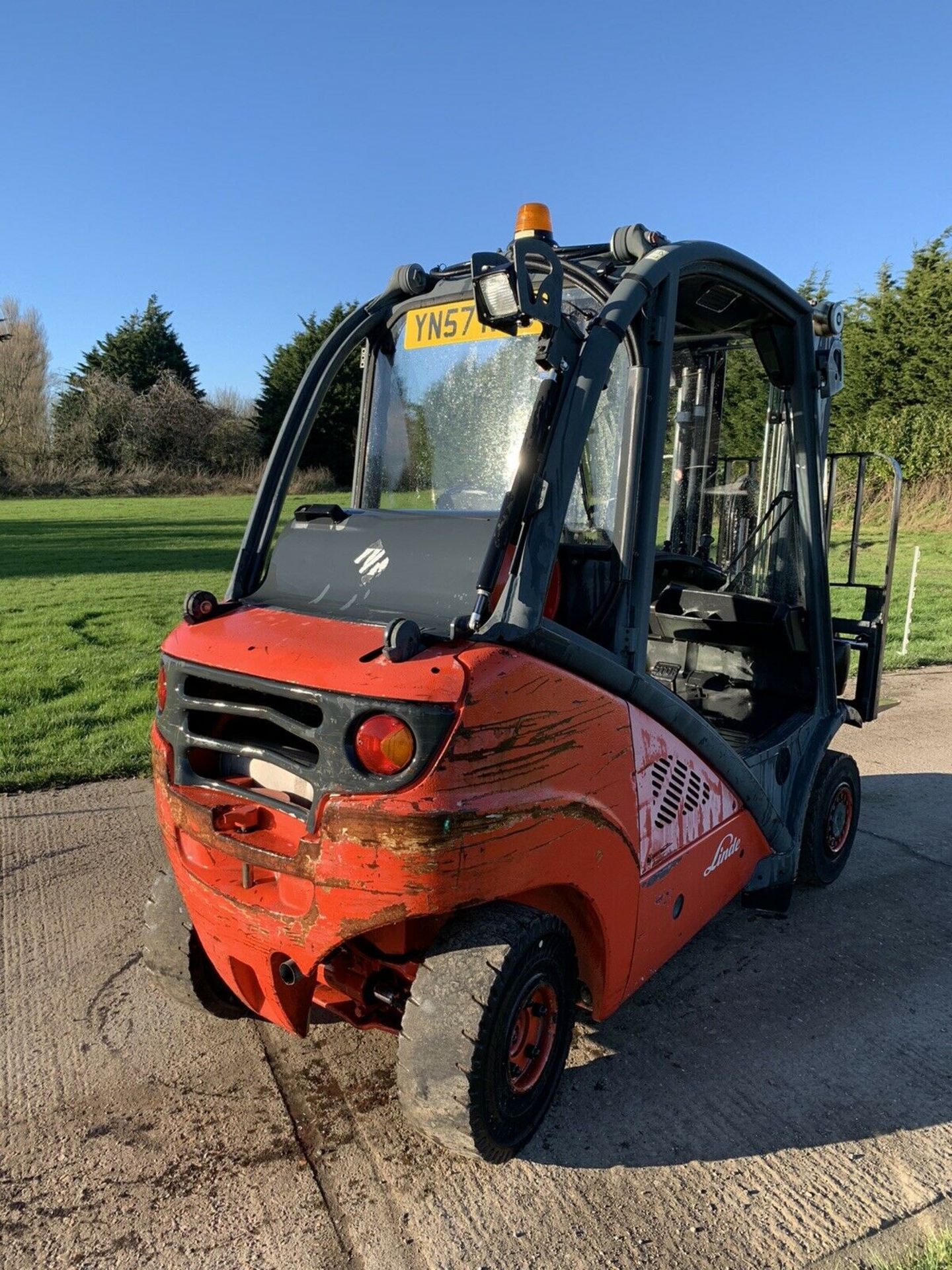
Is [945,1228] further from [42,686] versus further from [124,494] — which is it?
[124,494]

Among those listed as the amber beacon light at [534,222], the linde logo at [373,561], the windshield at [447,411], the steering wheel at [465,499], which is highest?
the amber beacon light at [534,222]

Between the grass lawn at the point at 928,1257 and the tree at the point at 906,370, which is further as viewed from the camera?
the tree at the point at 906,370

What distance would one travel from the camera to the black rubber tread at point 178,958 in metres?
3.02

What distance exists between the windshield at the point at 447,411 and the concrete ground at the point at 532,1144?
6.51 ft

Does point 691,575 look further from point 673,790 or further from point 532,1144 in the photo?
point 532,1144

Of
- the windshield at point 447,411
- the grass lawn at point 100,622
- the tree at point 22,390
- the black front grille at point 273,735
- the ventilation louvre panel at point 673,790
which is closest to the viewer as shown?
the black front grille at point 273,735

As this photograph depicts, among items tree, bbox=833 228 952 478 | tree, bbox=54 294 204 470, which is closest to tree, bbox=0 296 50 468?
tree, bbox=54 294 204 470

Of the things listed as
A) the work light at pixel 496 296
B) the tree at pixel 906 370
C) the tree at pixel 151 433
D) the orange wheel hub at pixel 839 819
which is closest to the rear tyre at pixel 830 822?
the orange wheel hub at pixel 839 819

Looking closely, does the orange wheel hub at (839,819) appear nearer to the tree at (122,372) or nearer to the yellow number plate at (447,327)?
the yellow number plate at (447,327)

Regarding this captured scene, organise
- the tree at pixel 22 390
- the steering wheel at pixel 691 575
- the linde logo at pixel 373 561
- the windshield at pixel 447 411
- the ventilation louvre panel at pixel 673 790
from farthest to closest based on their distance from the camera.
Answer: the tree at pixel 22 390 < the steering wheel at pixel 691 575 < the windshield at pixel 447 411 < the ventilation louvre panel at pixel 673 790 < the linde logo at pixel 373 561

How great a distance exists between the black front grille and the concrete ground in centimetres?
111

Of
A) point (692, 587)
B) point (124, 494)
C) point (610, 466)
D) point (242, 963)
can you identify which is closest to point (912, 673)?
point (692, 587)

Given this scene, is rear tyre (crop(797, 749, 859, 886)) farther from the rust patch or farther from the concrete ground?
the rust patch

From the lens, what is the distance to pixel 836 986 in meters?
3.79
